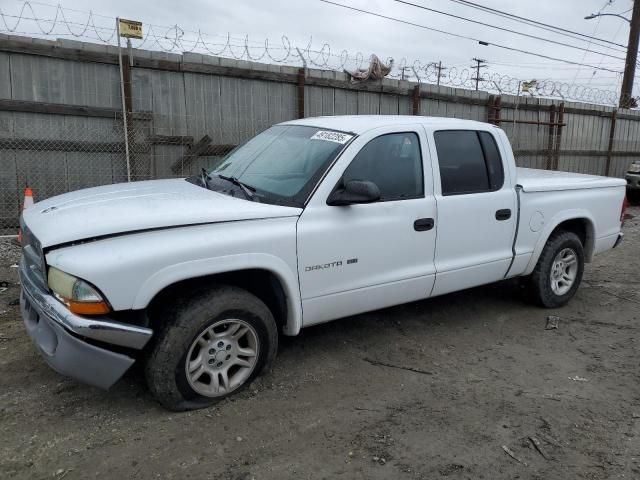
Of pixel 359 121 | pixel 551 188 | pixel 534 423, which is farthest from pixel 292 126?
pixel 534 423

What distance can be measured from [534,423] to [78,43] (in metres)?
7.17

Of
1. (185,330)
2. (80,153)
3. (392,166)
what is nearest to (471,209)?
(392,166)

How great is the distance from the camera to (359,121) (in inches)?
168

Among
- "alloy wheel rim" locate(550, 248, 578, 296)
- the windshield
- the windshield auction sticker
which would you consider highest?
the windshield auction sticker

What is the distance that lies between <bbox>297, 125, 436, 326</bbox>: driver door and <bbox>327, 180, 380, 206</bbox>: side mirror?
0.16 ft

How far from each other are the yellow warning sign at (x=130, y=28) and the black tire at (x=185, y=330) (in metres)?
5.32

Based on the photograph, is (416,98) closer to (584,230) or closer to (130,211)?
(584,230)

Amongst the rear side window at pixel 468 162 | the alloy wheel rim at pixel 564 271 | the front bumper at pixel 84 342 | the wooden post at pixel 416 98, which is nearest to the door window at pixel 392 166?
the rear side window at pixel 468 162

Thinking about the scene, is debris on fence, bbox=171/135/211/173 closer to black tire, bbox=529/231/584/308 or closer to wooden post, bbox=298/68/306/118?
wooden post, bbox=298/68/306/118

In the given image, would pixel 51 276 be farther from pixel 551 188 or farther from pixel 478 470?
pixel 551 188

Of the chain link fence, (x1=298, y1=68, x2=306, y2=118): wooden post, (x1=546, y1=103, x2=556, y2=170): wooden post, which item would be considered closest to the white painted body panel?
the chain link fence

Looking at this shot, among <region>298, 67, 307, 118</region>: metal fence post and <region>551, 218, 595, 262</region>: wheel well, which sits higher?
<region>298, 67, 307, 118</region>: metal fence post

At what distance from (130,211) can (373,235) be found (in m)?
1.65

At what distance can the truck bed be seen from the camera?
16.5ft
